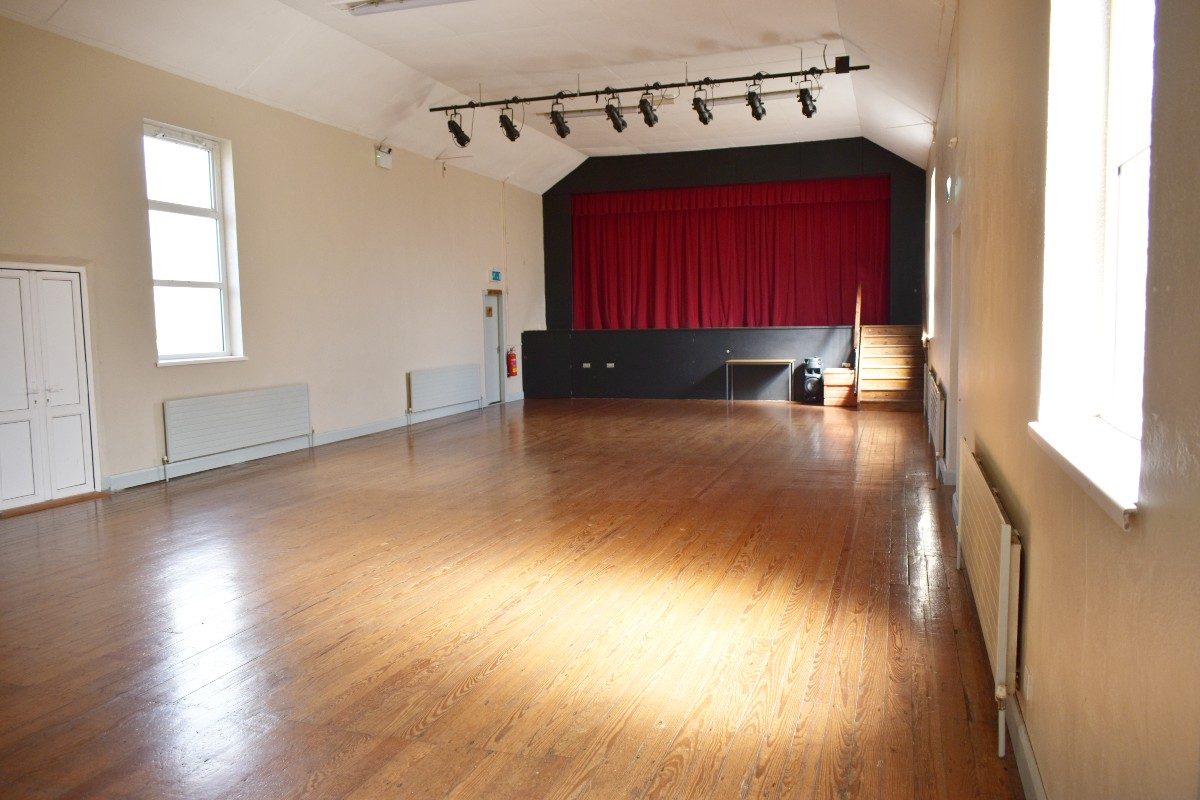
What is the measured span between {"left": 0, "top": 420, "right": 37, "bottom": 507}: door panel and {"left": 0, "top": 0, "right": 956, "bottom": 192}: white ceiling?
3.06 m

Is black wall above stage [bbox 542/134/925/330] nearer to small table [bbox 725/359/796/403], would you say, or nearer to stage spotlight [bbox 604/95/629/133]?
small table [bbox 725/359/796/403]

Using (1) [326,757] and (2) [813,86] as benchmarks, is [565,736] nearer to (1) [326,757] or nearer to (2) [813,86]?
(1) [326,757]

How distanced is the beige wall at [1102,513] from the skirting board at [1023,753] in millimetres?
52

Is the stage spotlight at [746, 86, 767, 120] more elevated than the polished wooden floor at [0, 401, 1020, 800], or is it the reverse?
the stage spotlight at [746, 86, 767, 120]

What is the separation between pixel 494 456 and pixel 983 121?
5690 millimetres

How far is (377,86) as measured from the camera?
9766 mm

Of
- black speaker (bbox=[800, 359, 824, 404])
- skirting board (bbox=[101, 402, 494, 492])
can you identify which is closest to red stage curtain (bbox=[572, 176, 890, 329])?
black speaker (bbox=[800, 359, 824, 404])

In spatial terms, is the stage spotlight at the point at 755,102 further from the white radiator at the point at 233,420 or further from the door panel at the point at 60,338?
the door panel at the point at 60,338

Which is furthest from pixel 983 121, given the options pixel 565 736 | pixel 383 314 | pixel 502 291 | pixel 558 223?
pixel 558 223

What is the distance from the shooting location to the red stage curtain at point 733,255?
47.3 ft

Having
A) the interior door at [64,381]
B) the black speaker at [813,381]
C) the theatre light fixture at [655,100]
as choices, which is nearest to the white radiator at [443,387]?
the theatre light fixture at [655,100]

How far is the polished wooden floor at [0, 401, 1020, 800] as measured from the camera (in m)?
2.66

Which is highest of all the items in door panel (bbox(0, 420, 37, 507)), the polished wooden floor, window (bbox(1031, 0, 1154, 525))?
window (bbox(1031, 0, 1154, 525))

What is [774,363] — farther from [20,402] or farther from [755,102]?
[20,402]
